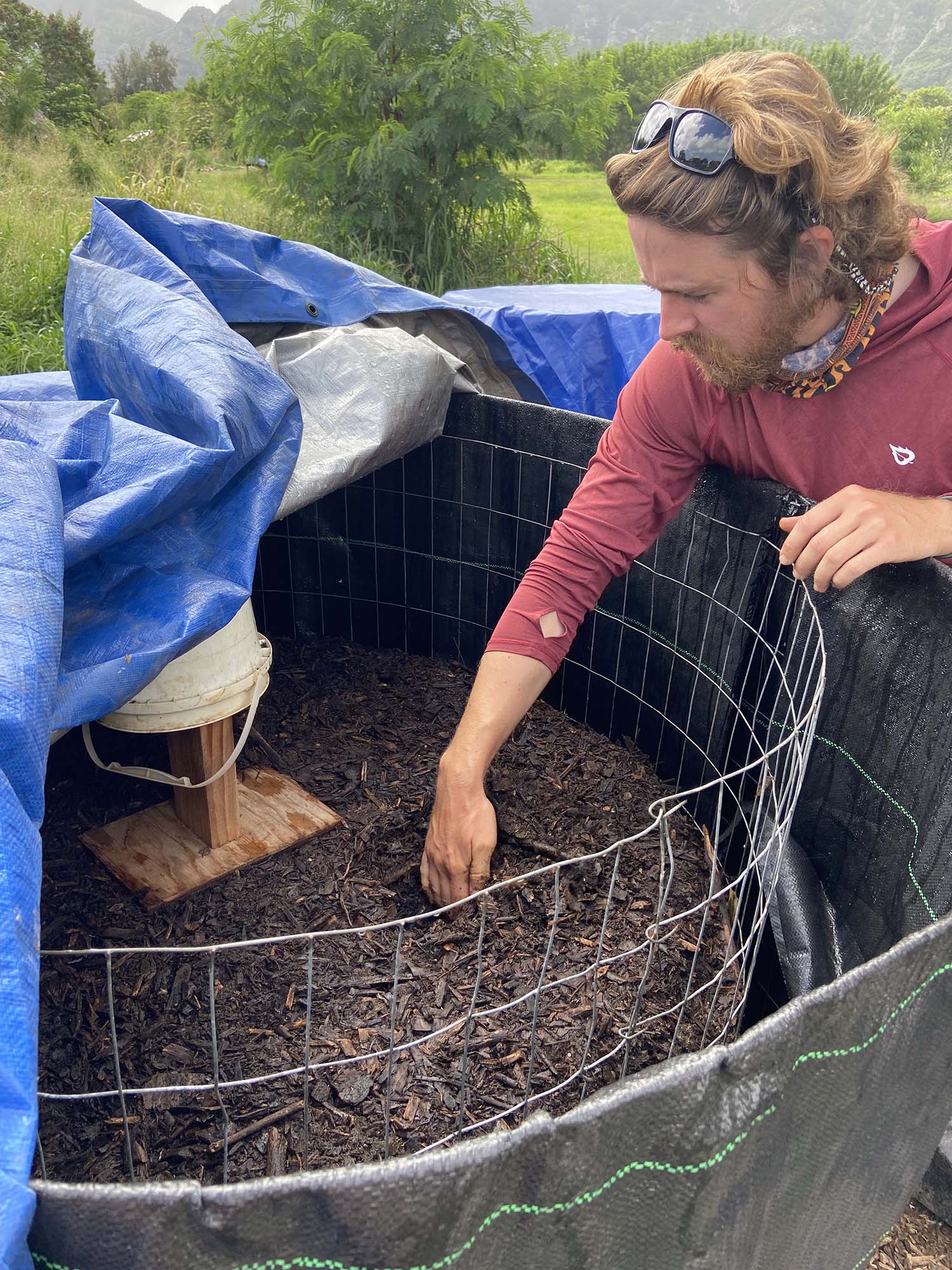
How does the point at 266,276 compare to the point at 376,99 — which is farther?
the point at 376,99

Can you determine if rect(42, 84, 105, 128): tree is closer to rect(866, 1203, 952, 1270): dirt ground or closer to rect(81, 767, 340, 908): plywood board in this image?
rect(81, 767, 340, 908): plywood board

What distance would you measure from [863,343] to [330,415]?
1139 millimetres

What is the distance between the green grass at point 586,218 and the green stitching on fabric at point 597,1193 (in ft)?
11.9

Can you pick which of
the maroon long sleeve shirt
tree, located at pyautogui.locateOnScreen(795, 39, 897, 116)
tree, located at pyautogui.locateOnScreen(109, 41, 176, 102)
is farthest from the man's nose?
tree, located at pyautogui.locateOnScreen(109, 41, 176, 102)

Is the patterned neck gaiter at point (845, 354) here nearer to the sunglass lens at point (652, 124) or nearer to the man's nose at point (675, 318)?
the man's nose at point (675, 318)

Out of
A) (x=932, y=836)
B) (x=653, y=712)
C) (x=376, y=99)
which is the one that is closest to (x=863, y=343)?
(x=932, y=836)

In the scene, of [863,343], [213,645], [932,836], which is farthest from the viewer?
[213,645]

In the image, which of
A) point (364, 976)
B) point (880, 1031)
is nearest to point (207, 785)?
point (364, 976)

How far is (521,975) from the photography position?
1.69 meters

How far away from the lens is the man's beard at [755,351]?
56.6 inches

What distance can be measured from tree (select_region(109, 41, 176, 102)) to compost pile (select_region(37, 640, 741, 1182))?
42922 mm

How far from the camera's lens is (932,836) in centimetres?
134

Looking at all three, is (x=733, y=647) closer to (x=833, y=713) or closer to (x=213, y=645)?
(x=833, y=713)

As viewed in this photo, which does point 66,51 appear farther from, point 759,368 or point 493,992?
point 493,992
